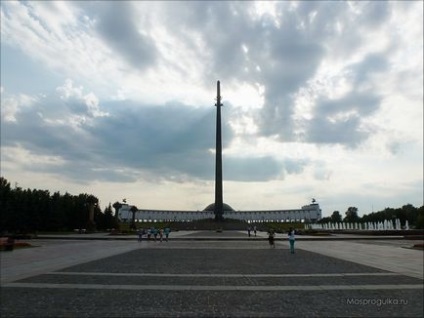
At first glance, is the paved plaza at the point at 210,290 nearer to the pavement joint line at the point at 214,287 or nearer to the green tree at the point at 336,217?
the pavement joint line at the point at 214,287

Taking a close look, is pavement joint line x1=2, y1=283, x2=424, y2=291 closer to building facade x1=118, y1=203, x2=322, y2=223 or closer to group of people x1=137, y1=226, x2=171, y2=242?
group of people x1=137, y1=226, x2=171, y2=242

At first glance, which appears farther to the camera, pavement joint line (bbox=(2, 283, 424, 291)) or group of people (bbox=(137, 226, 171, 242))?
group of people (bbox=(137, 226, 171, 242))

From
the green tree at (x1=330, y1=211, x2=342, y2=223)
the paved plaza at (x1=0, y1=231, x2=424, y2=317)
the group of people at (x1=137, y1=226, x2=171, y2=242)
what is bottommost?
the paved plaza at (x1=0, y1=231, x2=424, y2=317)

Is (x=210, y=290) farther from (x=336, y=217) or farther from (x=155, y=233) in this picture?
(x=336, y=217)

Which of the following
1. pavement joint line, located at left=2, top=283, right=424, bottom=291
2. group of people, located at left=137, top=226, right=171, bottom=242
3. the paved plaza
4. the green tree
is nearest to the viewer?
the paved plaza

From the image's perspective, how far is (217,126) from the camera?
87375 millimetres

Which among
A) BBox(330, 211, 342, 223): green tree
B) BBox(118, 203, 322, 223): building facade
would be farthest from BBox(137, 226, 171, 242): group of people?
BBox(330, 211, 342, 223): green tree

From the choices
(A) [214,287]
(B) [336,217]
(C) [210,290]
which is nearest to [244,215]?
(B) [336,217]

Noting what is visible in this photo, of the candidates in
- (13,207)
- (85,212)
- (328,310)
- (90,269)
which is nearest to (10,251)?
(90,269)

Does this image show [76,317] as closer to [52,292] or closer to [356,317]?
[52,292]

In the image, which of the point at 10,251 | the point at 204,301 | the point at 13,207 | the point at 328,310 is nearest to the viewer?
the point at 328,310

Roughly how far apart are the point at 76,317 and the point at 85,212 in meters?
79.2

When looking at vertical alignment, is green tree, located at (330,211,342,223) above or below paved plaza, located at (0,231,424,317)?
above

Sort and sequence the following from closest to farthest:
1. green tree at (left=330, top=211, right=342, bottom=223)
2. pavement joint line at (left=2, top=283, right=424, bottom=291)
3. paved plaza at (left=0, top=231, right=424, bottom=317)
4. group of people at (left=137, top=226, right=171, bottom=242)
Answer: paved plaza at (left=0, top=231, right=424, bottom=317) < pavement joint line at (left=2, top=283, right=424, bottom=291) < group of people at (left=137, top=226, right=171, bottom=242) < green tree at (left=330, top=211, right=342, bottom=223)
